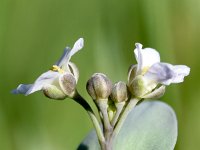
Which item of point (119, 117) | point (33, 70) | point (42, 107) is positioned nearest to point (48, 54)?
point (33, 70)

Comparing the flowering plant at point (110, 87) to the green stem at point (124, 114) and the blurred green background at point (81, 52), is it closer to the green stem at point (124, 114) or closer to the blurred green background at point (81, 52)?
the green stem at point (124, 114)

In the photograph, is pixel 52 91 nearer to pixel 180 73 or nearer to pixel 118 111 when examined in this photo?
pixel 118 111

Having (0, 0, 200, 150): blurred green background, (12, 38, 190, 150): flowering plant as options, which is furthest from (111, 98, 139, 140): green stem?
(0, 0, 200, 150): blurred green background

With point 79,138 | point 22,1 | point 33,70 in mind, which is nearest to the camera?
point 79,138

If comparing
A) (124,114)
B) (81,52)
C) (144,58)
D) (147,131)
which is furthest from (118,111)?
(81,52)

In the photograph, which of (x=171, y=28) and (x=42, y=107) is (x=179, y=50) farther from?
(x=42, y=107)

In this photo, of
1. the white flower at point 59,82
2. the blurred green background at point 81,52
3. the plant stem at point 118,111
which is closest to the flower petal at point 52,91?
the white flower at point 59,82

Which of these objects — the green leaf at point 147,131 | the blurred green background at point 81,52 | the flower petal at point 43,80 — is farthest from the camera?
the blurred green background at point 81,52
